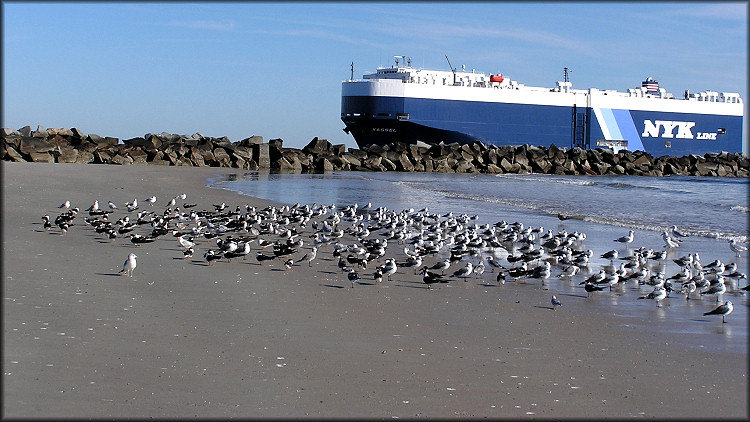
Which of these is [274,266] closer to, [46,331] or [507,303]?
[507,303]

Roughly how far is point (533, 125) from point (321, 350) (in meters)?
60.1

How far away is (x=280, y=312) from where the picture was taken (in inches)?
302

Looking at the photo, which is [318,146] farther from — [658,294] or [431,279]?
[658,294]

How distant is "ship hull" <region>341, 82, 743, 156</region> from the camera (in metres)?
58.8

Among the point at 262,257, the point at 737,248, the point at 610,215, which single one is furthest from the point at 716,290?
the point at 610,215

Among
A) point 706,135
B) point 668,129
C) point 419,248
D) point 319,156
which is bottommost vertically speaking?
point 419,248

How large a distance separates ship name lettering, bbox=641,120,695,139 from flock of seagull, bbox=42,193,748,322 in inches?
2269

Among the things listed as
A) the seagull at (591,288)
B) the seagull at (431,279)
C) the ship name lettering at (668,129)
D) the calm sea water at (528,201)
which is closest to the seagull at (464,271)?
the seagull at (431,279)

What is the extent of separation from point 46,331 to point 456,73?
196 feet

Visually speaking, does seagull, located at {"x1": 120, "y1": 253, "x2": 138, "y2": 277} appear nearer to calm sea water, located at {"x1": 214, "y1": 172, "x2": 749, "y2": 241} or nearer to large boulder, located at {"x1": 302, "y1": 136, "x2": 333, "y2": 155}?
calm sea water, located at {"x1": 214, "y1": 172, "x2": 749, "y2": 241}

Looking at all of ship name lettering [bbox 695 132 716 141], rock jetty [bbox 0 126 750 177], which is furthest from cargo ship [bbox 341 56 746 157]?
rock jetty [bbox 0 126 750 177]

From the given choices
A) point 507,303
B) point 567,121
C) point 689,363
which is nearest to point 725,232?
point 507,303

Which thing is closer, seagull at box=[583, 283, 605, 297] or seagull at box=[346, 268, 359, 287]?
seagull at box=[583, 283, 605, 297]

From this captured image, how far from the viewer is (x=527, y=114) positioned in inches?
2525
